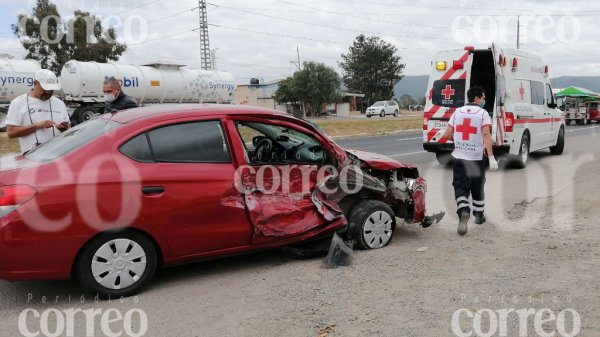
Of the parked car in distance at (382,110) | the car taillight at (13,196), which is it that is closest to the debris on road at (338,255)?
the car taillight at (13,196)

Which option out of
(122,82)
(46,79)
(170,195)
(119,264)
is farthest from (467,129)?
(122,82)

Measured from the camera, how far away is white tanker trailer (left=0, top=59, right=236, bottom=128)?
22688 millimetres

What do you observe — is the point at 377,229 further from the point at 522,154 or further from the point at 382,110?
the point at 382,110

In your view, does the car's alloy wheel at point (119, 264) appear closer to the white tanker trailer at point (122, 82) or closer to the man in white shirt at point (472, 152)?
the man in white shirt at point (472, 152)

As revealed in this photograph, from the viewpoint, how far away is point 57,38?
141 ft

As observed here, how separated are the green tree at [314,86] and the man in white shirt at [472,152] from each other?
43.7 m

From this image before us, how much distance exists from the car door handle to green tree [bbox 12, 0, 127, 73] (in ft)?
139

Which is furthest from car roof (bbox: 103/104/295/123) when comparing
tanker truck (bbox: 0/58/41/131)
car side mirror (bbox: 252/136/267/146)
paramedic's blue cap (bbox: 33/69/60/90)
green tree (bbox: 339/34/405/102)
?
green tree (bbox: 339/34/405/102)

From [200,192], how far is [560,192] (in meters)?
6.30

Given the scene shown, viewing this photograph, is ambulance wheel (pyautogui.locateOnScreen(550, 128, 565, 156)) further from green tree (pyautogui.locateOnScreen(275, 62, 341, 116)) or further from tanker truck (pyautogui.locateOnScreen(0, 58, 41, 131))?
green tree (pyautogui.locateOnScreen(275, 62, 341, 116))

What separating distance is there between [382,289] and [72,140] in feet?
9.02

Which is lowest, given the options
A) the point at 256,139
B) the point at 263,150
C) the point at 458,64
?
the point at 263,150

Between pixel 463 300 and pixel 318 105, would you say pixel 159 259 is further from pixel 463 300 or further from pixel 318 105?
pixel 318 105

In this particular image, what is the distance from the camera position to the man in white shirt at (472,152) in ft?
20.8
